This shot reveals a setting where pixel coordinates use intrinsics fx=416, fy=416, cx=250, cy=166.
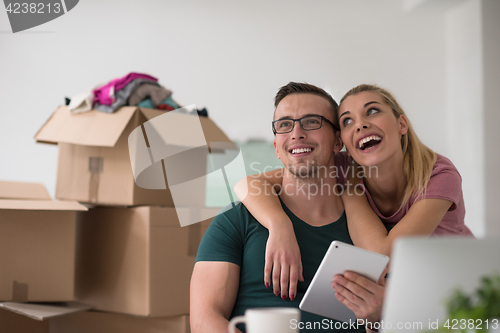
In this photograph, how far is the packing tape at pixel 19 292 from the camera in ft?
4.96

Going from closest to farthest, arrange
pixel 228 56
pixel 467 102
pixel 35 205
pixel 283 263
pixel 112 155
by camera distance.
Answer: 1. pixel 283 263
2. pixel 35 205
3. pixel 112 155
4. pixel 228 56
5. pixel 467 102

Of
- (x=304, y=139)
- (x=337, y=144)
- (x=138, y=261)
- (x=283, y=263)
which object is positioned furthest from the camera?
(x=138, y=261)

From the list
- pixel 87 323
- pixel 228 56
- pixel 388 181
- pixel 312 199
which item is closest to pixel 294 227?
pixel 312 199

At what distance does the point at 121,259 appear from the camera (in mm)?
1650

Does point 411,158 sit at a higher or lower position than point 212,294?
higher

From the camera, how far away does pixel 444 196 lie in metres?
1.20

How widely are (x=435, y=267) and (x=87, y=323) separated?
1688mm

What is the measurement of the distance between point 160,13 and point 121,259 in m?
1.77

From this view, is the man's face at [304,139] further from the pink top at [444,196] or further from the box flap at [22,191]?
the box flap at [22,191]

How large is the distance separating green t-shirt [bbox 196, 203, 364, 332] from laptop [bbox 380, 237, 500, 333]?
627mm

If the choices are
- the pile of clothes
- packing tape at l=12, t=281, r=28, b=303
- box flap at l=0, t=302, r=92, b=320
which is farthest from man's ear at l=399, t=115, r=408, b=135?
packing tape at l=12, t=281, r=28, b=303

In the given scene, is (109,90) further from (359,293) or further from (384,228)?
(359,293)

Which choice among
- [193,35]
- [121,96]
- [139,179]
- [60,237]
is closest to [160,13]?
[193,35]

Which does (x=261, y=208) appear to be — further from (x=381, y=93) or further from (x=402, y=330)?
(x=402, y=330)
